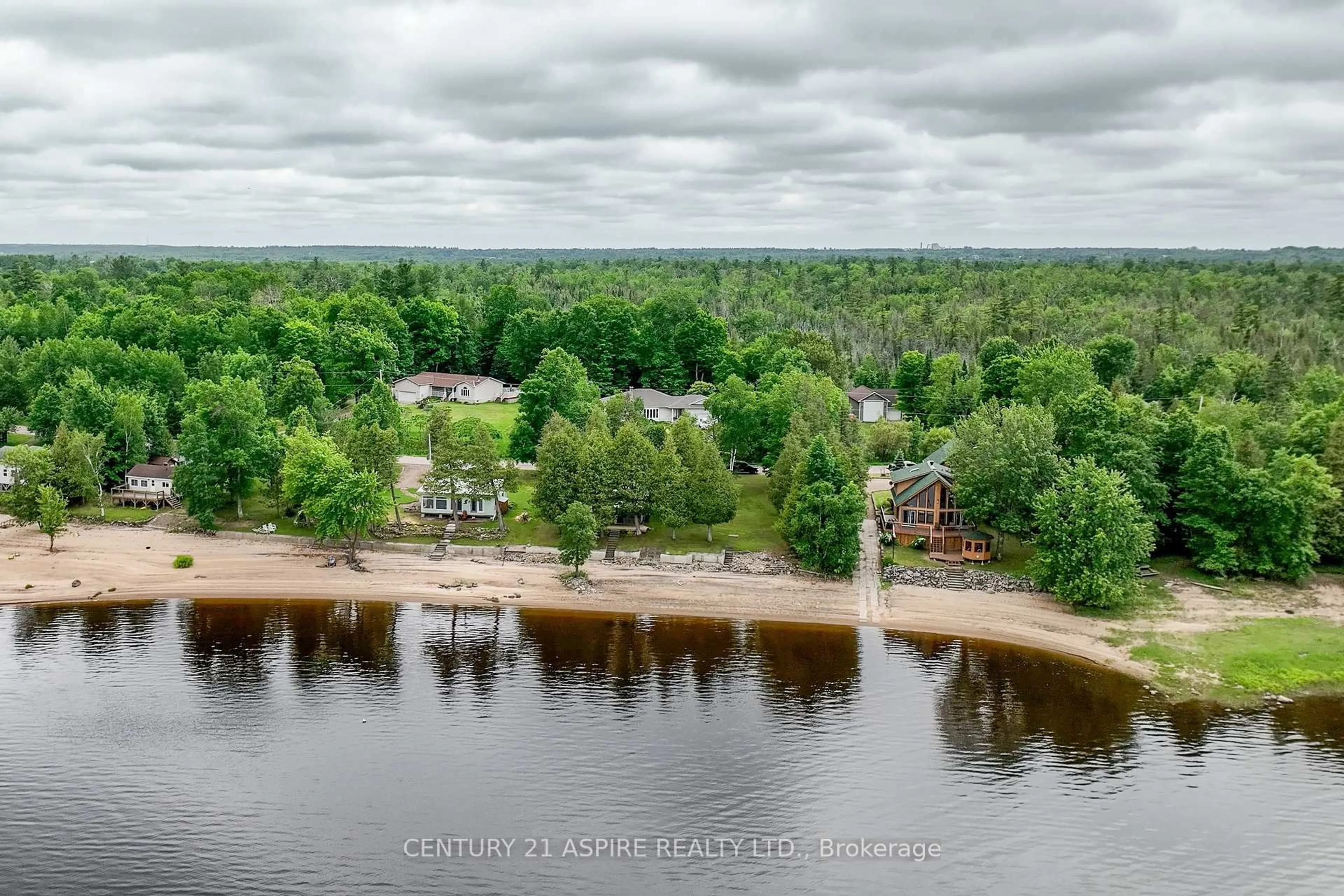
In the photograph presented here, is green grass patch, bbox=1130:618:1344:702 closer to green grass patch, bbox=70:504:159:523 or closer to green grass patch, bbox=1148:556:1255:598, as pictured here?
green grass patch, bbox=1148:556:1255:598

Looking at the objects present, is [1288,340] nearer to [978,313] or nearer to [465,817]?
[978,313]

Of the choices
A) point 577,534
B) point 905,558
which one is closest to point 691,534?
point 577,534

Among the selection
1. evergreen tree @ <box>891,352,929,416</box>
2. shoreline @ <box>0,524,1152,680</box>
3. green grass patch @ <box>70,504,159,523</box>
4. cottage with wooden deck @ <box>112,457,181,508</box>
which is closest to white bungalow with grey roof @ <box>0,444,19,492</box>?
green grass patch @ <box>70,504,159,523</box>

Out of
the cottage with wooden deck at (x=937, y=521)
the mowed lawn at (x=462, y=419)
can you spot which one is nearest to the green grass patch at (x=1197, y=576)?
the cottage with wooden deck at (x=937, y=521)

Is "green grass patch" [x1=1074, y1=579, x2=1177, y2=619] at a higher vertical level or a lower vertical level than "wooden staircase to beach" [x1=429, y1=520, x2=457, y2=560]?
lower

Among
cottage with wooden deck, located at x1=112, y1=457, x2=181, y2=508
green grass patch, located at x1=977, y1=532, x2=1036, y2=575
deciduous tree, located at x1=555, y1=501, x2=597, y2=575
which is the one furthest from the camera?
cottage with wooden deck, located at x1=112, y1=457, x2=181, y2=508

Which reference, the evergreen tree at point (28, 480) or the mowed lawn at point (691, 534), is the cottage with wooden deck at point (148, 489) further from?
the mowed lawn at point (691, 534)

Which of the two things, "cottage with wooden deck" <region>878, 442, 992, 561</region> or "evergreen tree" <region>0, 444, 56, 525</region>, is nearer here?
"cottage with wooden deck" <region>878, 442, 992, 561</region>
